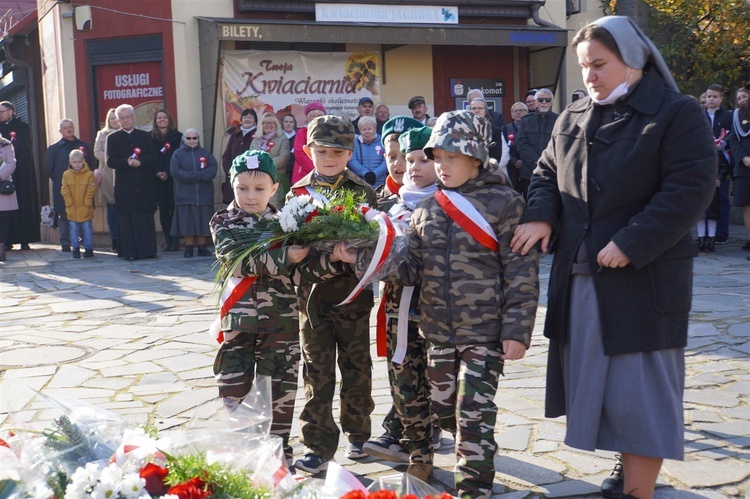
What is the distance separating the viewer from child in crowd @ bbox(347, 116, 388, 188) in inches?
441

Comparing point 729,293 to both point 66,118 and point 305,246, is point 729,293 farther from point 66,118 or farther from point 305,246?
point 66,118

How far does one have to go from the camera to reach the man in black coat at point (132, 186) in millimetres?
12984

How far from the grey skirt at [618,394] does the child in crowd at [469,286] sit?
0.79 feet

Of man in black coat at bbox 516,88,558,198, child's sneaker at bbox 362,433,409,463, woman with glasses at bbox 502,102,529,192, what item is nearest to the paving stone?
child's sneaker at bbox 362,433,409,463

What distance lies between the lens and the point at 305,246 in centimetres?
420

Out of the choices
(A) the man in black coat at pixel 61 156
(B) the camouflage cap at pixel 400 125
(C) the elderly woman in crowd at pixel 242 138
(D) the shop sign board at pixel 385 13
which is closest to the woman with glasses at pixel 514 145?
(D) the shop sign board at pixel 385 13

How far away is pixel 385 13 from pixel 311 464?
487 inches

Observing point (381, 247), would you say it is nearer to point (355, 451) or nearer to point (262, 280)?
point (262, 280)

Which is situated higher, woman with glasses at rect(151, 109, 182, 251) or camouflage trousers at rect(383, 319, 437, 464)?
woman with glasses at rect(151, 109, 182, 251)

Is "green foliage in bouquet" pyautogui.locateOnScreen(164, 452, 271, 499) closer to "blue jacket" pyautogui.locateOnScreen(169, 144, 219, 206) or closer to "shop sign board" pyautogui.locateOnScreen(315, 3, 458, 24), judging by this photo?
"blue jacket" pyautogui.locateOnScreen(169, 144, 219, 206)

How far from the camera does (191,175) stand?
517 inches

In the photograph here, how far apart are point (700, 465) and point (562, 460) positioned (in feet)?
2.20

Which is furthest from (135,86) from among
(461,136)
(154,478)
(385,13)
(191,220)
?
(154,478)

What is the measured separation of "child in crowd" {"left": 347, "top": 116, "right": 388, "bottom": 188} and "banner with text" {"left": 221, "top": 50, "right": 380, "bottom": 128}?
14.2ft
